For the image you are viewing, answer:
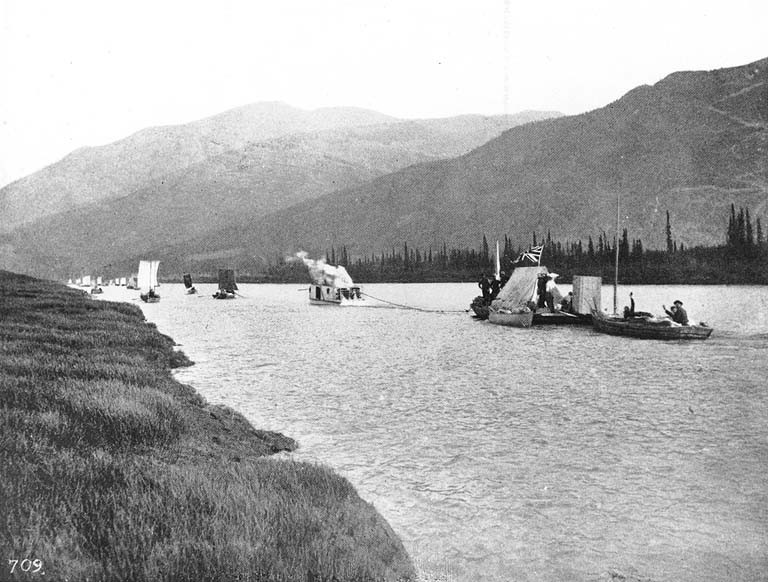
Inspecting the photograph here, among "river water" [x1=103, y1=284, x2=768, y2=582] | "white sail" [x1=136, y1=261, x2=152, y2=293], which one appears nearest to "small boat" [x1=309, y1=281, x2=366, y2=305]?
"white sail" [x1=136, y1=261, x2=152, y2=293]

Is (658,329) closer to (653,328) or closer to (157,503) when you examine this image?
(653,328)

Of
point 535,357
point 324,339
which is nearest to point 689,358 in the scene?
point 535,357

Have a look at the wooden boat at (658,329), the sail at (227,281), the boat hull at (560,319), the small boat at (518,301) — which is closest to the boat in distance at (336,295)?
the sail at (227,281)

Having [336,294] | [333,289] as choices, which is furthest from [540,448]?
[333,289]

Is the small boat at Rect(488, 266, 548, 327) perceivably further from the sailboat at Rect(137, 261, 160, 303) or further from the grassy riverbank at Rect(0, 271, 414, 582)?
the sailboat at Rect(137, 261, 160, 303)

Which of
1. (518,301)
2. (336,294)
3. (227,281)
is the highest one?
(227,281)

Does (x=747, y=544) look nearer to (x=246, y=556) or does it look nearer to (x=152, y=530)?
(x=246, y=556)

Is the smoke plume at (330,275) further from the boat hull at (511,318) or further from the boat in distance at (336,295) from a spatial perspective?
the boat hull at (511,318)
